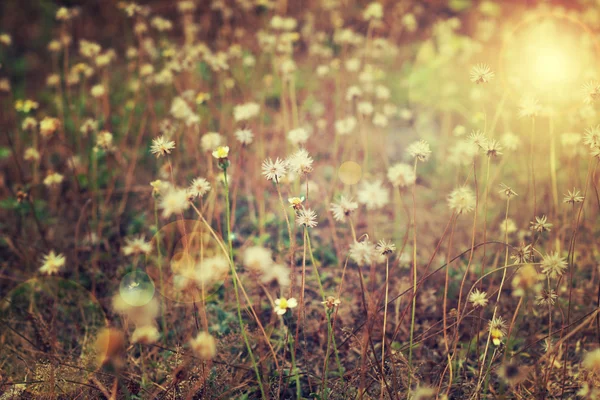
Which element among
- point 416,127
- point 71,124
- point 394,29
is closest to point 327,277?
point 416,127

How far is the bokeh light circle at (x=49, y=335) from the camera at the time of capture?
63.1 inches

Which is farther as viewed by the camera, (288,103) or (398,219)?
(288,103)

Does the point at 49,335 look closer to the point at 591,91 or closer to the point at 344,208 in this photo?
the point at 344,208

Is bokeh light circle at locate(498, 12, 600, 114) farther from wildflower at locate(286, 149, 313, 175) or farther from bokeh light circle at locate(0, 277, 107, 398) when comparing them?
bokeh light circle at locate(0, 277, 107, 398)

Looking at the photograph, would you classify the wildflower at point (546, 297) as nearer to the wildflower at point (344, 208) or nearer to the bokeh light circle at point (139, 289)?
the wildflower at point (344, 208)

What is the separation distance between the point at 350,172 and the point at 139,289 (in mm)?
1498

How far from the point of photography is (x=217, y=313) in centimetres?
195

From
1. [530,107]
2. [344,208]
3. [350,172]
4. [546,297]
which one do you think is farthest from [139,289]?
[530,107]

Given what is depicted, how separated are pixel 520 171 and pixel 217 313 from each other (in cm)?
229

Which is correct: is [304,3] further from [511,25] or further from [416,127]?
[416,127]

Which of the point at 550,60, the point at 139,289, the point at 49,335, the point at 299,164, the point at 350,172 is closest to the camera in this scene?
the point at 299,164

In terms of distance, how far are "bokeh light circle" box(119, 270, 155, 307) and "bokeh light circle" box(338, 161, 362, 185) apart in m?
1.33

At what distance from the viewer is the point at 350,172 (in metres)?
2.81

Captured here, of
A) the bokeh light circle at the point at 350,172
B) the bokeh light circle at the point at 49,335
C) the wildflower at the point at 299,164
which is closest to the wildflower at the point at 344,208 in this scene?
the wildflower at the point at 299,164
